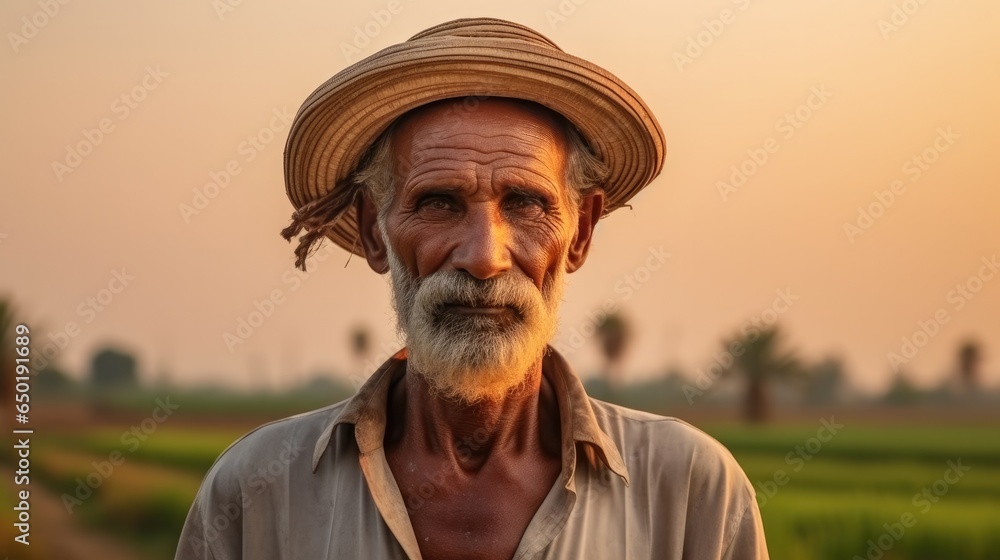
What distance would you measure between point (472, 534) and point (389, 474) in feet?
0.89

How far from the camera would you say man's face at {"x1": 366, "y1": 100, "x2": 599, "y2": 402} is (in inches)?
92.7

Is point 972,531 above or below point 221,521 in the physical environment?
below

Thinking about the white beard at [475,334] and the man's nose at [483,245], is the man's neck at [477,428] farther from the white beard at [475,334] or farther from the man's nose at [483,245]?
the man's nose at [483,245]

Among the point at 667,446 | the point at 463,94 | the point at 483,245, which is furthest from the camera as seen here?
the point at 667,446

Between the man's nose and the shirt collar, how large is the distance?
0.44 m

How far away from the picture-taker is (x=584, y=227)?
2762 mm

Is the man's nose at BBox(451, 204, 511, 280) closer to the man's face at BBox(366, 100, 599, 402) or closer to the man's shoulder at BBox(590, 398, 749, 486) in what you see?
the man's face at BBox(366, 100, 599, 402)

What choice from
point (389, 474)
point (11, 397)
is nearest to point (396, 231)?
point (389, 474)

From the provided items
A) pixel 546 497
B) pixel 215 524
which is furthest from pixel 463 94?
pixel 215 524

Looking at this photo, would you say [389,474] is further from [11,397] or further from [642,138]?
[11,397]

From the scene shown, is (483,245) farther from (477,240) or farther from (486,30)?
(486,30)

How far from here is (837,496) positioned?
23.8 ft

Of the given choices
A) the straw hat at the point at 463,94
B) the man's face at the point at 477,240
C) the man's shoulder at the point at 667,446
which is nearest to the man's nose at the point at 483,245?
the man's face at the point at 477,240

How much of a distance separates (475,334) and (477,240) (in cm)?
26
